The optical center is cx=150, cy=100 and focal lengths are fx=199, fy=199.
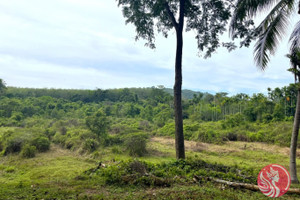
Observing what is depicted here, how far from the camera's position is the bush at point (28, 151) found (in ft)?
29.4

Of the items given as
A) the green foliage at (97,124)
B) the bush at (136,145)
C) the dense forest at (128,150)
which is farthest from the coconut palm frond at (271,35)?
the green foliage at (97,124)

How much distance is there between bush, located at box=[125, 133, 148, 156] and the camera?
1016 cm

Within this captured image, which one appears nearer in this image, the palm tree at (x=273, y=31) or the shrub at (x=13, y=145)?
the palm tree at (x=273, y=31)

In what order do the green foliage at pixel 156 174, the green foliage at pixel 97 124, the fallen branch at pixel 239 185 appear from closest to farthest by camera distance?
the fallen branch at pixel 239 185 → the green foliage at pixel 156 174 → the green foliage at pixel 97 124

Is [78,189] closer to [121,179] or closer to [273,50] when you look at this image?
[121,179]

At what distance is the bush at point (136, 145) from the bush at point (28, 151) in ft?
14.2

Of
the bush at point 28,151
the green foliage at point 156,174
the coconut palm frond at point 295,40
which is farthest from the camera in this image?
the bush at point 28,151

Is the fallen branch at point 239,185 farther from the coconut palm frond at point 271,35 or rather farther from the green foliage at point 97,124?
the green foliage at point 97,124

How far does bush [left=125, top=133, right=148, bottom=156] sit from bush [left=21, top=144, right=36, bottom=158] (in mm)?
4333

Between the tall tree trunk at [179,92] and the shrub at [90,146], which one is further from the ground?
the tall tree trunk at [179,92]

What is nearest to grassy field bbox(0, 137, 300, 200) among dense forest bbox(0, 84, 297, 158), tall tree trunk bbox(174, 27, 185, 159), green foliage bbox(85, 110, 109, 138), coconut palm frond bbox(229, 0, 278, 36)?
tall tree trunk bbox(174, 27, 185, 159)

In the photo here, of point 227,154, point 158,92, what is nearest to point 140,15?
point 227,154

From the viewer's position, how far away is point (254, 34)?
6598 mm

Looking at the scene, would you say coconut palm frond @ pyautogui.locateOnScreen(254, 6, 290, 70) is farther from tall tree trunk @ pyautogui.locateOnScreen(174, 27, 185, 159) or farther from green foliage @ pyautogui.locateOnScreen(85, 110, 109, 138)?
green foliage @ pyautogui.locateOnScreen(85, 110, 109, 138)
